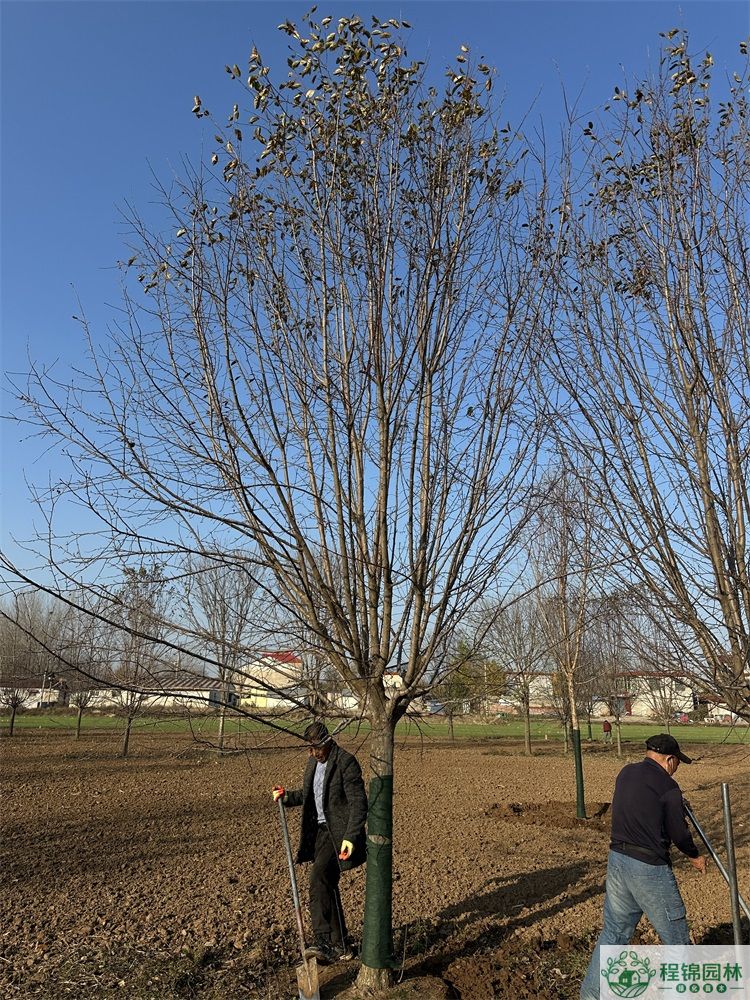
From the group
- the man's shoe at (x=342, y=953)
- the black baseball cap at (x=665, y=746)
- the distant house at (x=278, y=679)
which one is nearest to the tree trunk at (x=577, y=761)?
the man's shoe at (x=342, y=953)

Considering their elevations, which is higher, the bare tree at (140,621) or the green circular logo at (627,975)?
the bare tree at (140,621)

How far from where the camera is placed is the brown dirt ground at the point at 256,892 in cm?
480

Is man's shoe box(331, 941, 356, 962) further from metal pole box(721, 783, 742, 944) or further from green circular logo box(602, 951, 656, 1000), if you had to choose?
metal pole box(721, 783, 742, 944)

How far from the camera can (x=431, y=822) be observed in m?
10.5

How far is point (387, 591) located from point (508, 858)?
17.5 ft

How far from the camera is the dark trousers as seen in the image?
524 centimetres

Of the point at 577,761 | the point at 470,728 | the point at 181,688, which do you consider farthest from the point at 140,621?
the point at 470,728

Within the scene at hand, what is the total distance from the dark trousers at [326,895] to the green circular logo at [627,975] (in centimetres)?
183

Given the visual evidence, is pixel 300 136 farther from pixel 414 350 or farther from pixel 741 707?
pixel 741 707

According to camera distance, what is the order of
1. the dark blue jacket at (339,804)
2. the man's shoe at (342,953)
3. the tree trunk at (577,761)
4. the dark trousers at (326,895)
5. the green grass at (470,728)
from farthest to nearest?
the green grass at (470,728), the tree trunk at (577,761), the dark trousers at (326,895), the man's shoe at (342,953), the dark blue jacket at (339,804)

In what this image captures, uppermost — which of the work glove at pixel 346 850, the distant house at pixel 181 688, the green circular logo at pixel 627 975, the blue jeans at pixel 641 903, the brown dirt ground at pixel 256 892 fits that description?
the distant house at pixel 181 688

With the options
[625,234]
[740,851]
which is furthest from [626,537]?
[740,851]

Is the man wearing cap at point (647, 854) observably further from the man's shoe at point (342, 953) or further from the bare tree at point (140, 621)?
the bare tree at point (140, 621)

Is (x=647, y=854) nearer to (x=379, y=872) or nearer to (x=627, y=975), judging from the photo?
(x=627, y=975)
